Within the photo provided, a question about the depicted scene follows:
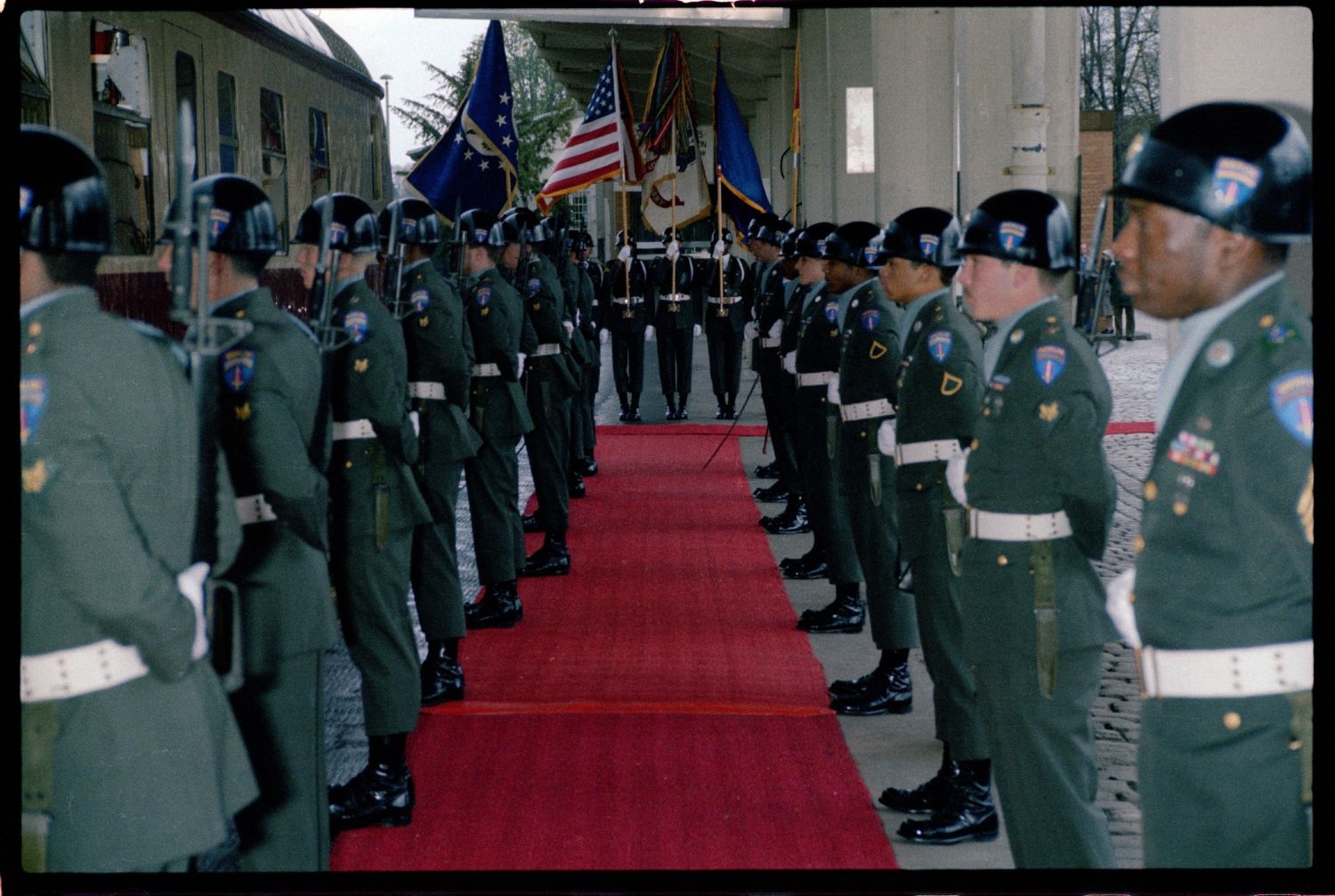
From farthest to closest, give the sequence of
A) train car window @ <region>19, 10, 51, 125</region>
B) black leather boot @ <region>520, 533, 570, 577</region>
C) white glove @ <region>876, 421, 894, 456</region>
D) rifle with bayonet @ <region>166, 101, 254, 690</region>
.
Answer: black leather boot @ <region>520, 533, 570, 577</region> → white glove @ <region>876, 421, 894, 456</region> → train car window @ <region>19, 10, 51, 125</region> → rifle with bayonet @ <region>166, 101, 254, 690</region>

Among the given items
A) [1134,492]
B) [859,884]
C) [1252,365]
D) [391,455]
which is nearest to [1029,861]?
[859,884]

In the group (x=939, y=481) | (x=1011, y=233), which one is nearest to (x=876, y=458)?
(x=939, y=481)

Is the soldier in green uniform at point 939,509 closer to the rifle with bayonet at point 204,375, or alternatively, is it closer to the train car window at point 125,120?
the rifle with bayonet at point 204,375

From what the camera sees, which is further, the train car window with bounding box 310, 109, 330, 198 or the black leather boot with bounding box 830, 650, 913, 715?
the black leather boot with bounding box 830, 650, 913, 715

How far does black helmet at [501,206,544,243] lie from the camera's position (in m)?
8.03

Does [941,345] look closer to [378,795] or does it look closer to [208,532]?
[378,795]

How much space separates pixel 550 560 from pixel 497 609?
3.95ft

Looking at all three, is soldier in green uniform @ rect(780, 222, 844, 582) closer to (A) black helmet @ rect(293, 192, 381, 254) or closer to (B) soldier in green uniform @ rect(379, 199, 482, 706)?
(B) soldier in green uniform @ rect(379, 199, 482, 706)

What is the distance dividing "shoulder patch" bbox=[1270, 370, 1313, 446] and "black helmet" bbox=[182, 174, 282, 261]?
213 cm

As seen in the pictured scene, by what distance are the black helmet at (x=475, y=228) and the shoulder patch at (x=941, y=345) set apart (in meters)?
2.88

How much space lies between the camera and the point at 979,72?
5359mm

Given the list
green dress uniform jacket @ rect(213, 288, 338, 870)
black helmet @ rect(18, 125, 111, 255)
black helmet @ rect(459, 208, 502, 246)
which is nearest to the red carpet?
green dress uniform jacket @ rect(213, 288, 338, 870)

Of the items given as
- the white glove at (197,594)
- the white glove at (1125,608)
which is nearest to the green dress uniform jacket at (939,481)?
the white glove at (1125,608)

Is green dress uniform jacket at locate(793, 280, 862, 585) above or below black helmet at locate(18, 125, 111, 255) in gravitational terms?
below
